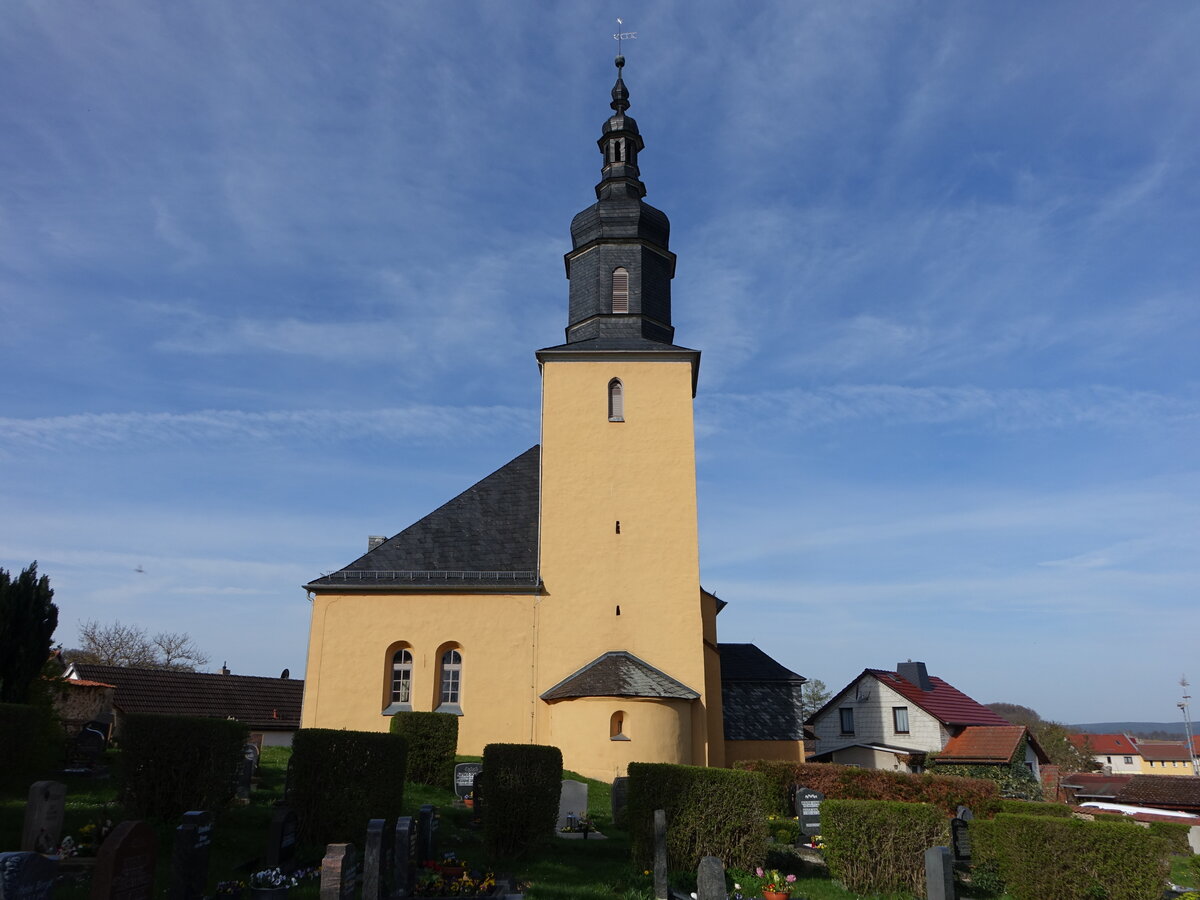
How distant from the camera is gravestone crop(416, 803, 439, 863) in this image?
11.6m

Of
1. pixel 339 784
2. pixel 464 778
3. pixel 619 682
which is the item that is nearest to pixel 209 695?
pixel 619 682

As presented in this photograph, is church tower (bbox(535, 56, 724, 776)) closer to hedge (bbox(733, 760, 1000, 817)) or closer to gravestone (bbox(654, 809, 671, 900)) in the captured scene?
hedge (bbox(733, 760, 1000, 817))

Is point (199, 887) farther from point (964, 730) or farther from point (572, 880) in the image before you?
point (964, 730)

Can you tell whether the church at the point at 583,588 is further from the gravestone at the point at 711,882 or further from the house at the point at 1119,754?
the house at the point at 1119,754

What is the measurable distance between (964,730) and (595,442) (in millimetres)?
21314

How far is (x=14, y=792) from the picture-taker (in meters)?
12.7

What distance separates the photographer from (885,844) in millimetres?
12430

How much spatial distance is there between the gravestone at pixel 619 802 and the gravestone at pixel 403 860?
599 cm

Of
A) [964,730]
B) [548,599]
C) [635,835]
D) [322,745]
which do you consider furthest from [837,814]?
[964,730]

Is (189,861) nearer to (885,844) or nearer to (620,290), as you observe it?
(885,844)

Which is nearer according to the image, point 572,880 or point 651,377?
point 572,880

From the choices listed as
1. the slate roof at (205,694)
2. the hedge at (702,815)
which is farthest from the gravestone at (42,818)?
the slate roof at (205,694)

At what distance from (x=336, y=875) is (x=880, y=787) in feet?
44.4

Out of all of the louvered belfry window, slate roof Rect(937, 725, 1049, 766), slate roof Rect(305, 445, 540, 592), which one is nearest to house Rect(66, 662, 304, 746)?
slate roof Rect(305, 445, 540, 592)
